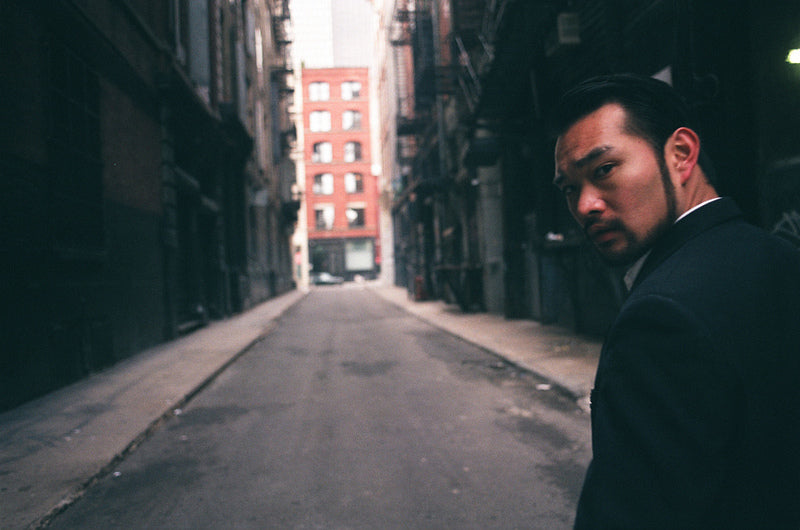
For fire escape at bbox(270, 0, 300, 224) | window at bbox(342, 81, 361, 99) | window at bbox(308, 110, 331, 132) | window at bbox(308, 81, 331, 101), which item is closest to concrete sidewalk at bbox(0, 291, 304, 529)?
fire escape at bbox(270, 0, 300, 224)

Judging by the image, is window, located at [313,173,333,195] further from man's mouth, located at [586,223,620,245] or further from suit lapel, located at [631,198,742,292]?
suit lapel, located at [631,198,742,292]

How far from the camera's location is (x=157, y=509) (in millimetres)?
3805

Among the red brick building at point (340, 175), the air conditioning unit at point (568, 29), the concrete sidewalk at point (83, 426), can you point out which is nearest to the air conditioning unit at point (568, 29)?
the air conditioning unit at point (568, 29)

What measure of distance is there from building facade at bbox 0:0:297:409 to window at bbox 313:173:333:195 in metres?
41.3

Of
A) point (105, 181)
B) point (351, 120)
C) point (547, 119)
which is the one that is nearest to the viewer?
point (547, 119)

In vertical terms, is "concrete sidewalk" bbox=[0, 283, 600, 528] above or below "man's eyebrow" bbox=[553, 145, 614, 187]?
below

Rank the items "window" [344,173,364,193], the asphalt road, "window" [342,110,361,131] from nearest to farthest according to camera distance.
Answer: the asphalt road < "window" [344,173,364,193] < "window" [342,110,361,131]

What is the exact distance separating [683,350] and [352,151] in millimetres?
62753

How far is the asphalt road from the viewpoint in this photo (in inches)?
143

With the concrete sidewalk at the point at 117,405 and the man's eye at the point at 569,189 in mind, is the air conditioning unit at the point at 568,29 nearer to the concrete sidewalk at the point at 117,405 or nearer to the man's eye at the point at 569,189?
the concrete sidewalk at the point at 117,405

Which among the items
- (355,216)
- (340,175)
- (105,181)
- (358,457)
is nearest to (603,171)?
(358,457)

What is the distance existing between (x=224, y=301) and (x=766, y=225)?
16.4 m

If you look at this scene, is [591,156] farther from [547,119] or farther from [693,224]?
[547,119]

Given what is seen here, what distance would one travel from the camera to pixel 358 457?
4707 mm
